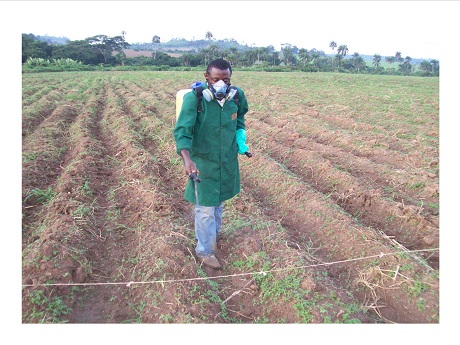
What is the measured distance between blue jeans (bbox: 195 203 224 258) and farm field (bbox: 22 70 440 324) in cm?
16

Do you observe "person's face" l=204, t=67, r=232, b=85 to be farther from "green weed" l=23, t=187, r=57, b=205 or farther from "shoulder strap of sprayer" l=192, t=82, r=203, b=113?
"green weed" l=23, t=187, r=57, b=205

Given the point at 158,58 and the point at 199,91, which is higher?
the point at 158,58

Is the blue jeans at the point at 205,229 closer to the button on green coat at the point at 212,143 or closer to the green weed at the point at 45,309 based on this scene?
the button on green coat at the point at 212,143

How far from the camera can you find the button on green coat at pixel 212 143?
2.93 meters

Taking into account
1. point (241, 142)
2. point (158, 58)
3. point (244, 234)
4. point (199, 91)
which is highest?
point (158, 58)

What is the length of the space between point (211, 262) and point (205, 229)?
12.9 inches

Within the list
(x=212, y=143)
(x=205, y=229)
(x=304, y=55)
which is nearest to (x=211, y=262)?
(x=205, y=229)

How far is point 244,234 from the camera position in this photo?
373 cm

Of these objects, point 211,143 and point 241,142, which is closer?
point 211,143

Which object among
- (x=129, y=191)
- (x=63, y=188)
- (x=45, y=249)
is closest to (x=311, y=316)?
(x=45, y=249)

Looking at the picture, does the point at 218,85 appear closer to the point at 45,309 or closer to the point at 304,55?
the point at 45,309

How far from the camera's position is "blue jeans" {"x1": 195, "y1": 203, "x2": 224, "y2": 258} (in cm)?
324

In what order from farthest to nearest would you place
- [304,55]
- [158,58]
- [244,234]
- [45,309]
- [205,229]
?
1. [304,55]
2. [158,58]
3. [244,234]
4. [205,229]
5. [45,309]

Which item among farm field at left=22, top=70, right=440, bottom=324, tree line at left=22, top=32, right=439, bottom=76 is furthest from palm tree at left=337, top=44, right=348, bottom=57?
farm field at left=22, top=70, right=440, bottom=324
